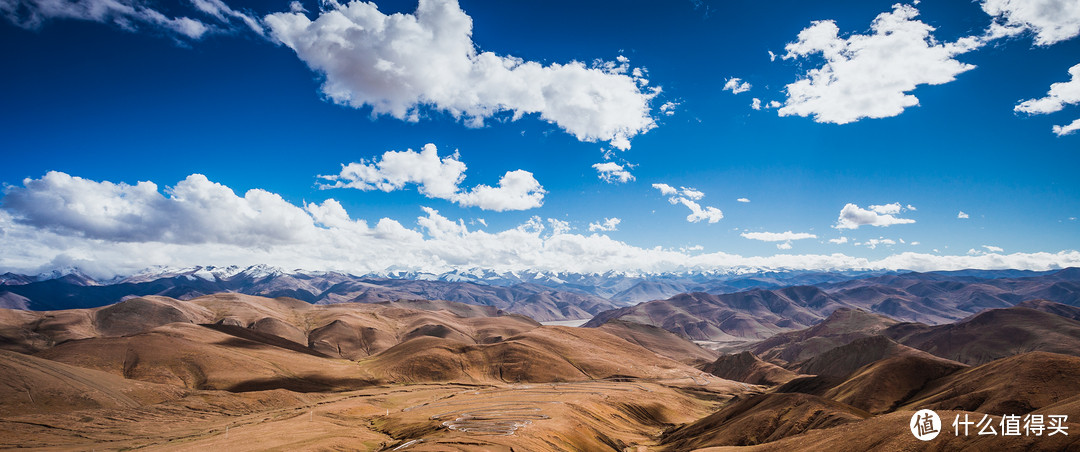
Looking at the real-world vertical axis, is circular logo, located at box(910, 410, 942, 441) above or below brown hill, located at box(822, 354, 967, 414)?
above

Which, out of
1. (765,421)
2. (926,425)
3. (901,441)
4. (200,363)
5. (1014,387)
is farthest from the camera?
(200,363)

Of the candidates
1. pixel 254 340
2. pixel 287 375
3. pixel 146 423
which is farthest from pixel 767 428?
pixel 254 340

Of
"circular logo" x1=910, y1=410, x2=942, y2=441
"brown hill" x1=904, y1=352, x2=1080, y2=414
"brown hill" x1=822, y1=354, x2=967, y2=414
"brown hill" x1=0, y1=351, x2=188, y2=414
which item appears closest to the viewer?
"circular logo" x1=910, y1=410, x2=942, y2=441

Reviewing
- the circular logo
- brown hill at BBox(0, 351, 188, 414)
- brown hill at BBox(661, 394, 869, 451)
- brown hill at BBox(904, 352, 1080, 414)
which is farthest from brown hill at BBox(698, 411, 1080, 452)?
brown hill at BBox(0, 351, 188, 414)

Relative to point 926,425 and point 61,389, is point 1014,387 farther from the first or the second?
point 61,389

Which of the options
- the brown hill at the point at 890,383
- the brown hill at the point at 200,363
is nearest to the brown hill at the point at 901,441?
the brown hill at the point at 890,383

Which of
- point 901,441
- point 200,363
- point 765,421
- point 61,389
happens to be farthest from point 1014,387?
point 200,363

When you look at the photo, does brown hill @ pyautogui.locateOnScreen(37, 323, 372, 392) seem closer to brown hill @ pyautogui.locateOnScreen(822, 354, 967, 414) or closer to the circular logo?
brown hill @ pyautogui.locateOnScreen(822, 354, 967, 414)
